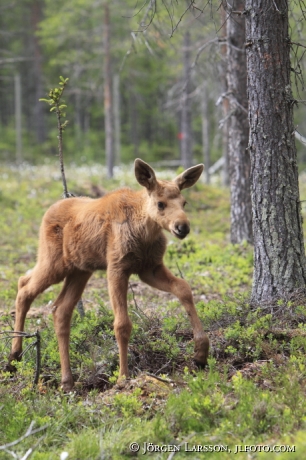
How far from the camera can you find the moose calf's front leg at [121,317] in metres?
5.56

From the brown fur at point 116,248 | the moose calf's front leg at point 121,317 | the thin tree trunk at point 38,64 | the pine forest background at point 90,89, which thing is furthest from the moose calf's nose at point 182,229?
the thin tree trunk at point 38,64

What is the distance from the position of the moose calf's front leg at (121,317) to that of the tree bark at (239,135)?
5.98 metres

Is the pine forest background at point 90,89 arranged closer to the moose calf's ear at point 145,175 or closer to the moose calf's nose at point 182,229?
the moose calf's ear at point 145,175

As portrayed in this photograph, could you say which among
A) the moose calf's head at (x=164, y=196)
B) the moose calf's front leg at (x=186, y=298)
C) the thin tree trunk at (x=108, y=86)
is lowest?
the moose calf's front leg at (x=186, y=298)

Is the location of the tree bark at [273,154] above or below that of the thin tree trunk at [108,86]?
below

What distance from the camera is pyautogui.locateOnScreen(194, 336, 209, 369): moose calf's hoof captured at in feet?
17.9

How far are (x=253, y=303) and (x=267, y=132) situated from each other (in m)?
2.10

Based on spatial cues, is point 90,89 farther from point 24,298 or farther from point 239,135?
point 24,298

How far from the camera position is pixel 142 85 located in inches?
1698

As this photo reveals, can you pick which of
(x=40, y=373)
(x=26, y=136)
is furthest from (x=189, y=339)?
(x=26, y=136)

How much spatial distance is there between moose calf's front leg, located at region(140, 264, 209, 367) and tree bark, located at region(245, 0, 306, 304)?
1.47 metres

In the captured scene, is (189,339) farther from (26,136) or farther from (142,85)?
(26,136)

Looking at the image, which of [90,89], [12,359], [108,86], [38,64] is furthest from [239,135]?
[38,64]

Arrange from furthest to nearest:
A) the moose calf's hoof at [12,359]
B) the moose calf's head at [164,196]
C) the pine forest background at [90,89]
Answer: the pine forest background at [90,89]
the moose calf's hoof at [12,359]
the moose calf's head at [164,196]
